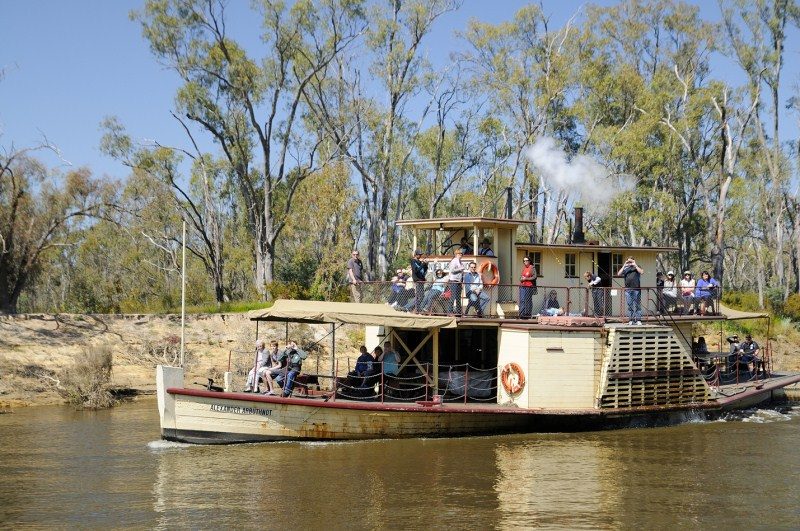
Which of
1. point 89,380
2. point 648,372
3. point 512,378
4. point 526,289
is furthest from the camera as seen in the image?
point 89,380

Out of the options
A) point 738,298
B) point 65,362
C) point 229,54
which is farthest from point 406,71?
point 65,362

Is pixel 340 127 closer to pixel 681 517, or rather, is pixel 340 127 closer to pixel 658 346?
pixel 658 346

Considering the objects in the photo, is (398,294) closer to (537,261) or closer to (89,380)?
(537,261)

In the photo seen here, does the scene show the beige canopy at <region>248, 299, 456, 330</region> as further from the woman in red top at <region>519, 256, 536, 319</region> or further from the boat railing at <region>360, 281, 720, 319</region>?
the woman in red top at <region>519, 256, 536, 319</region>

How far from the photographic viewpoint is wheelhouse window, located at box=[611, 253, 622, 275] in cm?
2292

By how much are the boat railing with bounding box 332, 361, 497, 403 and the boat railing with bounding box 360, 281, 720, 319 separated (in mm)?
1304

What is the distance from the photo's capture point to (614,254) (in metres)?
23.0

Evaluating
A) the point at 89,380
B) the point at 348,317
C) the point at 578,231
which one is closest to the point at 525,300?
the point at 578,231

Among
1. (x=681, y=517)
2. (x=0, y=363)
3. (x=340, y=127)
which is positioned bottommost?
(x=681, y=517)

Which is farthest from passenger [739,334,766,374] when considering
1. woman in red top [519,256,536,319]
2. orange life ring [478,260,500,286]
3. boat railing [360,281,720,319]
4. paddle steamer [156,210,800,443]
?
orange life ring [478,260,500,286]

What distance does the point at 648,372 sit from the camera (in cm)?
2045

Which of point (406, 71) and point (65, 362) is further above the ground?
point (406, 71)

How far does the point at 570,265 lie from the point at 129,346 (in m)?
14.8

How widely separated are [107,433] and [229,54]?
24.9 m
